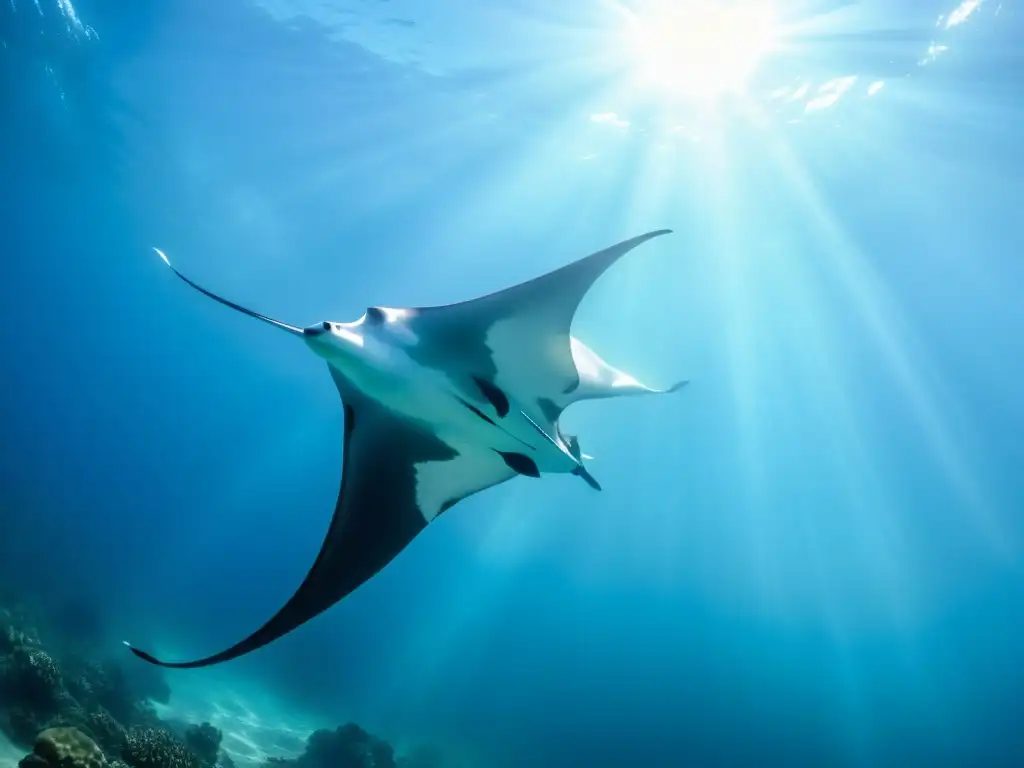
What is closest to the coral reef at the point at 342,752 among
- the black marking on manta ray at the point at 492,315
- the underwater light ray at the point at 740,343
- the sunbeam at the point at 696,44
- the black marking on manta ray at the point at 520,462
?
the black marking on manta ray at the point at 520,462

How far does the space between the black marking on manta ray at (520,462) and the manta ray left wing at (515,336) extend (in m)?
0.41

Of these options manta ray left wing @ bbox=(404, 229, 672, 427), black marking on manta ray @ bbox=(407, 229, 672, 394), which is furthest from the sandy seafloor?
black marking on manta ray @ bbox=(407, 229, 672, 394)

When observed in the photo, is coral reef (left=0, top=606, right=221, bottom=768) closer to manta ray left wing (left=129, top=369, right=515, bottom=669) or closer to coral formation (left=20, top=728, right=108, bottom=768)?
coral formation (left=20, top=728, right=108, bottom=768)

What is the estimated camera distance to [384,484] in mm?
4238

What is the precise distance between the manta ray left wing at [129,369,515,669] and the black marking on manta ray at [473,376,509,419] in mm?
527

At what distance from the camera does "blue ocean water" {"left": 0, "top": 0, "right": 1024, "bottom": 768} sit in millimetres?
14367

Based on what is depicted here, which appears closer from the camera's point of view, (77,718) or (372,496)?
(372,496)

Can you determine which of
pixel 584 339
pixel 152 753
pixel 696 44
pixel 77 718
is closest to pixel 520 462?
pixel 152 753

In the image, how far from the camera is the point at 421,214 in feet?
69.8

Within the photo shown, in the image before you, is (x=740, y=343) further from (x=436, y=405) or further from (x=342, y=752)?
(x=436, y=405)

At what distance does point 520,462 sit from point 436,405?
0.82m

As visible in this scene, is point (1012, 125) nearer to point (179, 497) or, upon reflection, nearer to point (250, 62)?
point (250, 62)

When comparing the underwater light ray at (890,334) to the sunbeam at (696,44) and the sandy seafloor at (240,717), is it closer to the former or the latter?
the sunbeam at (696,44)

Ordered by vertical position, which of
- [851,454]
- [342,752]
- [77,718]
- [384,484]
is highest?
[851,454]
